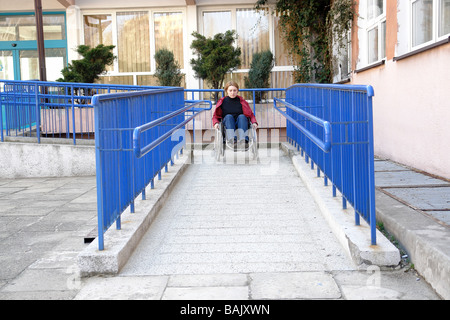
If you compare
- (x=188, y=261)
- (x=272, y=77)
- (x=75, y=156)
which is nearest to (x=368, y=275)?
(x=188, y=261)

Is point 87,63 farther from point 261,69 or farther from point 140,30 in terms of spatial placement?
point 261,69

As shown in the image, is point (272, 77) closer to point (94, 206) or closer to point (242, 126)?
point (242, 126)

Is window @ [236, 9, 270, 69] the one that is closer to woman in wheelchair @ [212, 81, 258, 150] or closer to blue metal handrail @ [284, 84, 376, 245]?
woman in wheelchair @ [212, 81, 258, 150]

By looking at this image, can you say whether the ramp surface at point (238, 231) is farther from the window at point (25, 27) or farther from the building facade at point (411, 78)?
the window at point (25, 27)

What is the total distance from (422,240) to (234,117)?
556 centimetres

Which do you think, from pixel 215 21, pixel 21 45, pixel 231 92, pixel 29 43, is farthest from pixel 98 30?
pixel 231 92

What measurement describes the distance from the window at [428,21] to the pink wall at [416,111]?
202mm

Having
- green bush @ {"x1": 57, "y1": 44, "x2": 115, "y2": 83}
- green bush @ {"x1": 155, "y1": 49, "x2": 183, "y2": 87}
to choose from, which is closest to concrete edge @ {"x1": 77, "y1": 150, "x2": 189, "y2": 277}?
green bush @ {"x1": 57, "y1": 44, "x2": 115, "y2": 83}

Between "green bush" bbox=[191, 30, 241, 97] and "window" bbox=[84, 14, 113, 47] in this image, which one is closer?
"green bush" bbox=[191, 30, 241, 97]

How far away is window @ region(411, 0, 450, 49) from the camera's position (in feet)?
20.5

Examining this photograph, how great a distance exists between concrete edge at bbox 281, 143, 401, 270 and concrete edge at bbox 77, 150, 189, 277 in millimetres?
1655

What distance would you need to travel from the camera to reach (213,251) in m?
4.49

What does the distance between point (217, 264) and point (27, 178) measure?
6.58 m

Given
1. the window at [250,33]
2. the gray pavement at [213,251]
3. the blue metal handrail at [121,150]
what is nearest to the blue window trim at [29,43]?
the window at [250,33]
